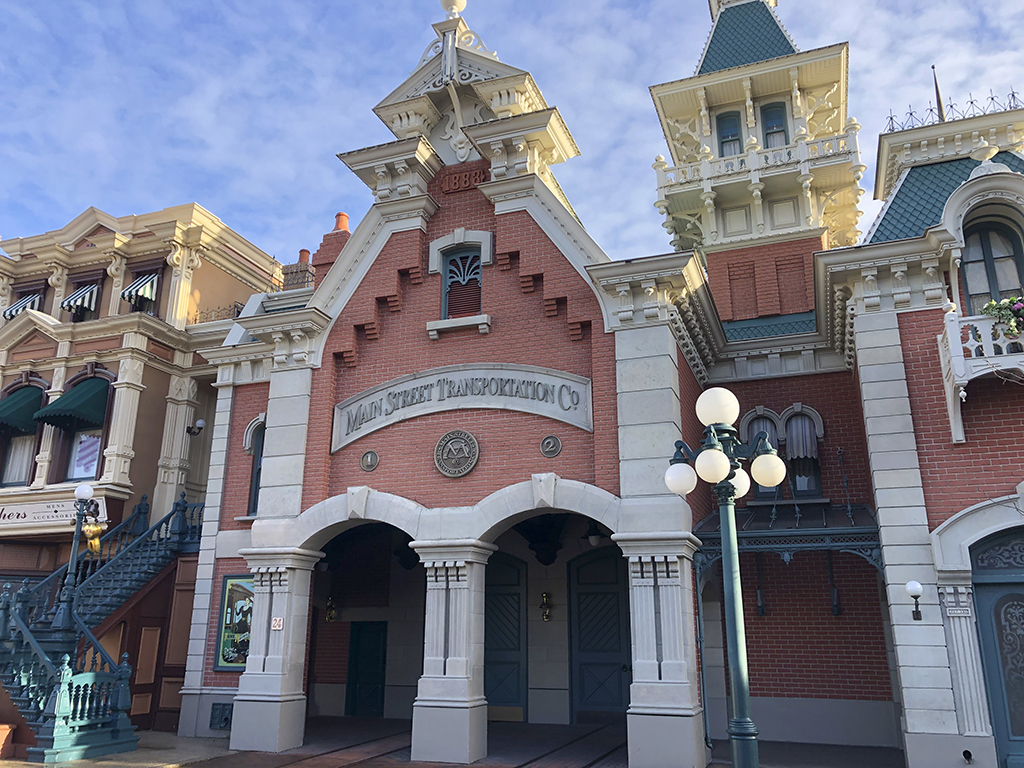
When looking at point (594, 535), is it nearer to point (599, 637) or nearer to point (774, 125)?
point (599, 637)

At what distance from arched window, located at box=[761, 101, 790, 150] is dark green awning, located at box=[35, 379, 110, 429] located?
64.5 feet

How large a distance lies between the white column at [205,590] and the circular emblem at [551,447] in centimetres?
852

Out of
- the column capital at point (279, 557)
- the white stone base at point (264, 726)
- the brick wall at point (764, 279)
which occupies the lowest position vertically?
the white stone base at point (264, 726)

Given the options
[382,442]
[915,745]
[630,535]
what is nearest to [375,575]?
[382,442]

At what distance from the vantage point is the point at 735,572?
8.38 m

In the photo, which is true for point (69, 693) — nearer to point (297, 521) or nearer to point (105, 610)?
point (105, 610)

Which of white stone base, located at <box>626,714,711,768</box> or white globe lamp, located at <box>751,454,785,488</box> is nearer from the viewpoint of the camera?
white globe lamp, located at <box>751,454,785,488</box>

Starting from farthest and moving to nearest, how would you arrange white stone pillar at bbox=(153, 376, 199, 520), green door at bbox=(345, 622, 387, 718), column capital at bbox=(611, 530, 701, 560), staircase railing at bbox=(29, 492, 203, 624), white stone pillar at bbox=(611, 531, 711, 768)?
white stone pillar at bbox=(153, 376, 199, 520), green door at bbox=(345, 622, 387, 718), staircase railing at bbox=(29, 492, 203, 624), column capital at bbox=(611, 530, 701, 560), white stone pillar at bbox=(611, 531, 711, 768)

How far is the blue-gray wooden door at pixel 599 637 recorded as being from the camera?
1775 centimetres

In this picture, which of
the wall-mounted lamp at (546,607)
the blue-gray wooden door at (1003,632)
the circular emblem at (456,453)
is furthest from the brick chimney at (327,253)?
the blue-gray wooden door at (1003,632)

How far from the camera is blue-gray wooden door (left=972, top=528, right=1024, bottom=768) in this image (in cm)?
1170

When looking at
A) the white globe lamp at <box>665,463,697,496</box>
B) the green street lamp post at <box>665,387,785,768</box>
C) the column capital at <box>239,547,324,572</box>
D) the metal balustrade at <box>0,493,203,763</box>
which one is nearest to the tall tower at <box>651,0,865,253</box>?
the column capital at <box>239,547,324,572</box>

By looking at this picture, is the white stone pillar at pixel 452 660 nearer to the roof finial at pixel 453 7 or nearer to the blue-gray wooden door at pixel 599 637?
the blue-gray wooden door at pixel 599 637

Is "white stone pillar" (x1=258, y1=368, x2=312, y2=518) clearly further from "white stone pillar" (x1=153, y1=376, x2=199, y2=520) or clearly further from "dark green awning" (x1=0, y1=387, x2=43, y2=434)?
"dark green awning" (x1=0, y1=387, x2=43, y2=434)
